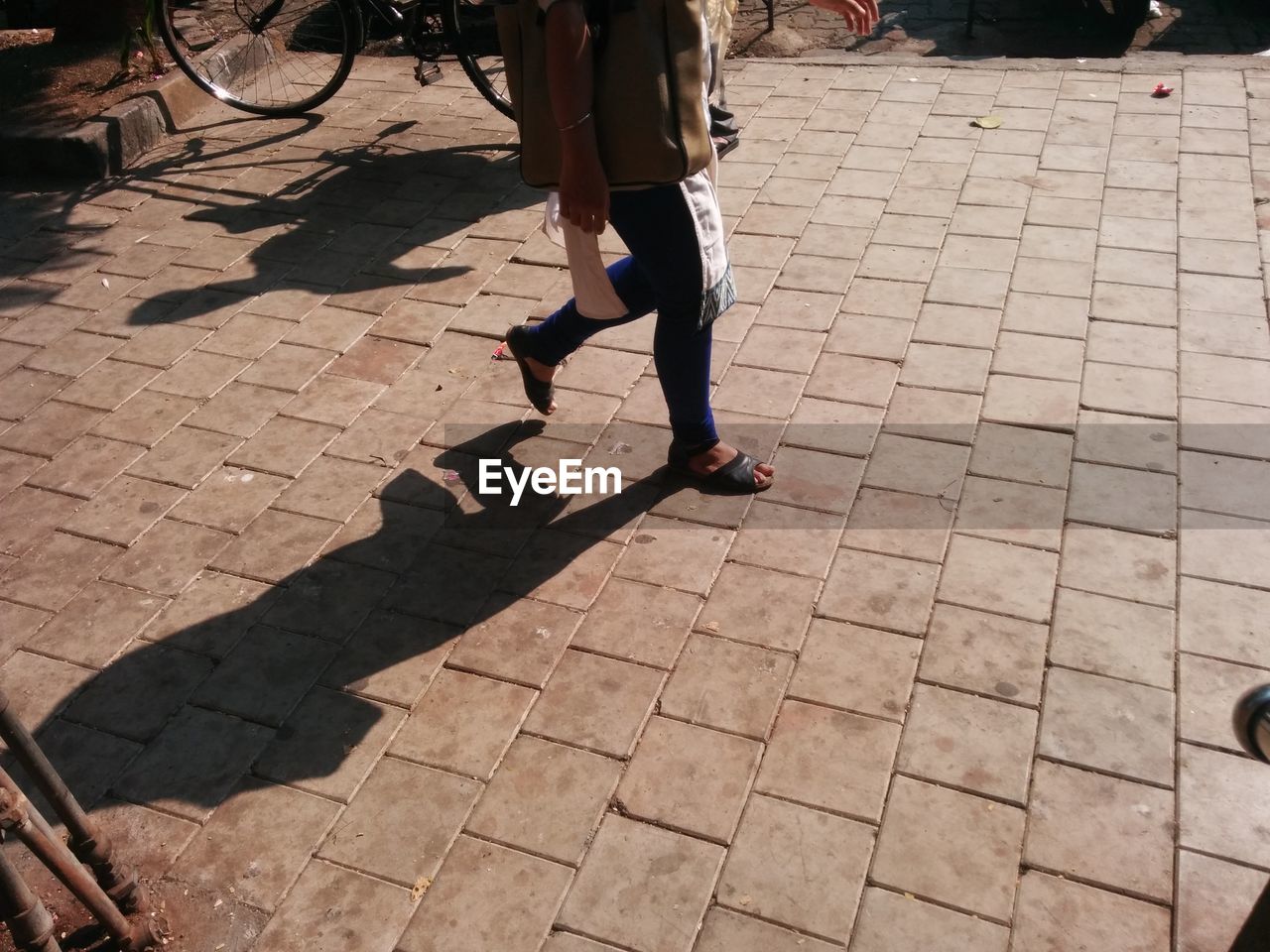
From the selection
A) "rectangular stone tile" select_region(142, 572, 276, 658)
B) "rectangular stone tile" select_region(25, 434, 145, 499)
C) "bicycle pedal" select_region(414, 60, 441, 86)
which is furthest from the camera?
"bicycle pedal" select_region(414, 60, 441, 86)

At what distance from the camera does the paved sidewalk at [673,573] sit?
276cm

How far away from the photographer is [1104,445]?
403 centimetres

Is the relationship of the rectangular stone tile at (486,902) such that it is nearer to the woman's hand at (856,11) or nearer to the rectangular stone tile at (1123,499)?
the rectangular stone tile at (1123,499)

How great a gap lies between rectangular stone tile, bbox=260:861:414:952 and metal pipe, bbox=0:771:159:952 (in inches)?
10.8

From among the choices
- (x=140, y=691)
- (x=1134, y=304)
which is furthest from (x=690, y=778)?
(x=1134, y=304)

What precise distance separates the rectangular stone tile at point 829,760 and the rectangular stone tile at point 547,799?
0.42 m

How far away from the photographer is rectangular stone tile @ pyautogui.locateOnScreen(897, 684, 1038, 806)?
9.59 feet

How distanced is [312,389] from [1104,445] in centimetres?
291

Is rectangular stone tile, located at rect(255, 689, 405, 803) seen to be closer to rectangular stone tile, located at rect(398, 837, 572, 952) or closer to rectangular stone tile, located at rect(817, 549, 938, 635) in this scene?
rectangular stone tile, located at rect(398, 837, 572, 952)

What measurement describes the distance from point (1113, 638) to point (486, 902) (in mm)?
1857

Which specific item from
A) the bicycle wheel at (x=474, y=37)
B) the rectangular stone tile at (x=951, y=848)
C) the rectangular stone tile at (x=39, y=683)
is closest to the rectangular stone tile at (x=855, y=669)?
the rectangular stone tile at (x=951, y=848)

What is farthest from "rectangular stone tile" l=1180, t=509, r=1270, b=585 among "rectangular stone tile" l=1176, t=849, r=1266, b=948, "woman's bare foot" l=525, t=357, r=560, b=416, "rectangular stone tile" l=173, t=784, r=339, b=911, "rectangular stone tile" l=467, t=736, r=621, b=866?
"rectangular stone tile" l=173, t=784, r=339, b=911

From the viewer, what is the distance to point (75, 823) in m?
2.39

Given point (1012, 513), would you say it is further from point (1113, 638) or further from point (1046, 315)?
point (1046, 315)
